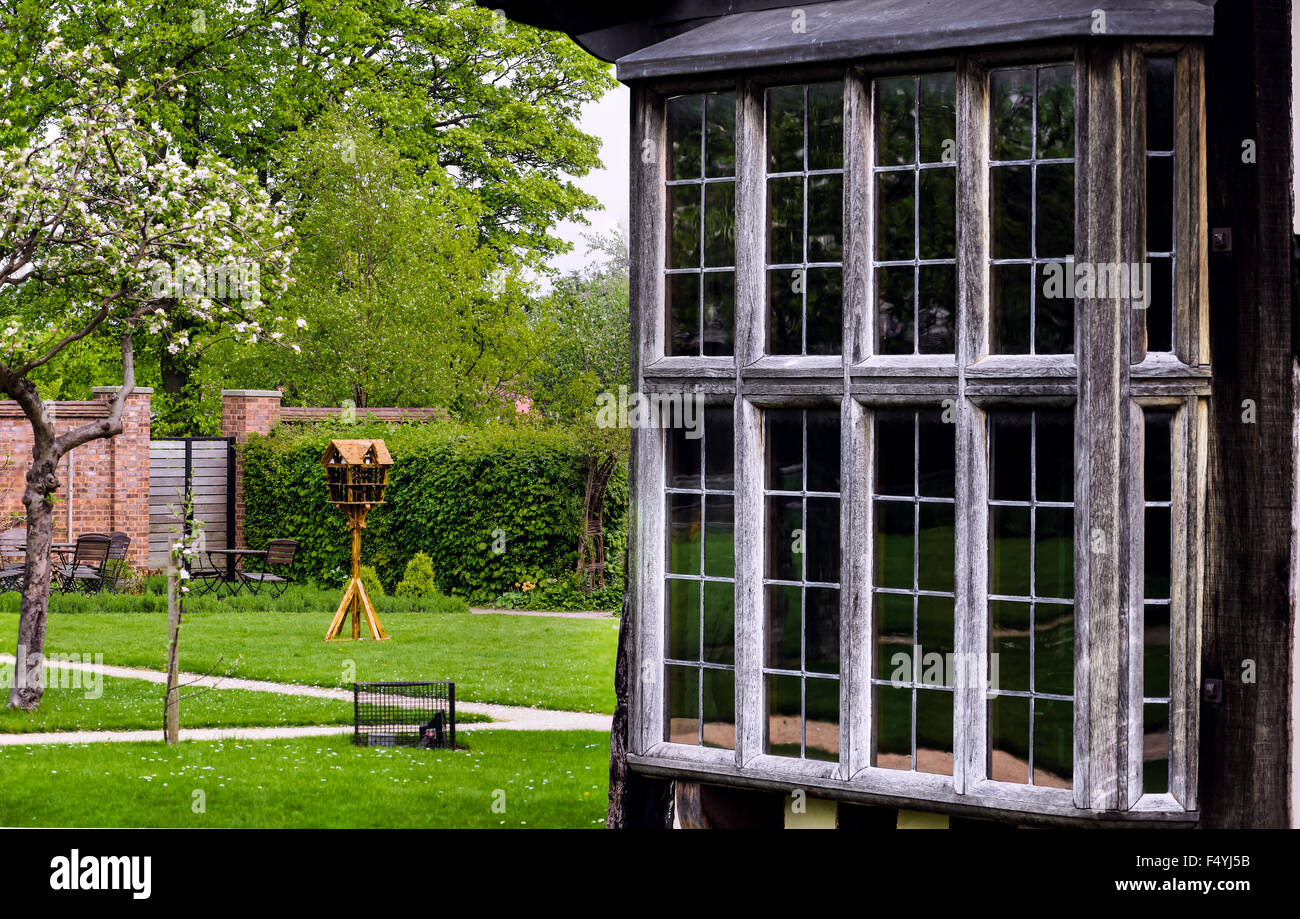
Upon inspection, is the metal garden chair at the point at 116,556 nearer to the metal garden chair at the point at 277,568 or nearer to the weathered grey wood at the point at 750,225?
the metal garden chair at the point at 277,568

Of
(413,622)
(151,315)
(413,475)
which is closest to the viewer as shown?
(151,315)

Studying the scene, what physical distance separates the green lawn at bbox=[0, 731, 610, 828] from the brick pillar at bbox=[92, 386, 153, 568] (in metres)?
11.9

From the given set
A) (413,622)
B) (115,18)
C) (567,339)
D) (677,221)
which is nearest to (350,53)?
(115,18)

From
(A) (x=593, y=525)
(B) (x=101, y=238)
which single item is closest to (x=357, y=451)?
(A) (x=593, y=525)

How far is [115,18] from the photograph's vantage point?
94.8 ft

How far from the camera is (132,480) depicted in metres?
22.3

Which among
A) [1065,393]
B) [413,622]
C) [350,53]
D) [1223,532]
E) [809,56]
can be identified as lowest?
[413,622]

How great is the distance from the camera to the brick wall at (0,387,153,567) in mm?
21391

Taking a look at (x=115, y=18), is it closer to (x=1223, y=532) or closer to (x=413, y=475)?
(x=413, y=475)

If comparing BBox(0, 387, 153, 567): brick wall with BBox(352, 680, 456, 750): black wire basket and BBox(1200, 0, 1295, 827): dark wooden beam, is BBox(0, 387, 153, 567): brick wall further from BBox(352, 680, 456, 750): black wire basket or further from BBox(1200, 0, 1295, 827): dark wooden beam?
BBox(1200, 0, 1295, 827): dark wooden beam

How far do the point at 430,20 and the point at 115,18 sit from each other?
21.7 feet

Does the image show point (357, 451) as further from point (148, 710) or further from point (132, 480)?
point (132, 480)

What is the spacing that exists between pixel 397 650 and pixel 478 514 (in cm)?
518

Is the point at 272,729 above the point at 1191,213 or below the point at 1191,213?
below
